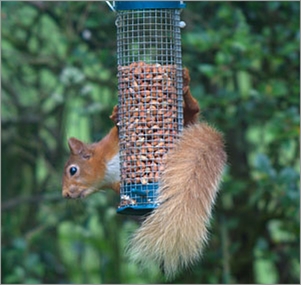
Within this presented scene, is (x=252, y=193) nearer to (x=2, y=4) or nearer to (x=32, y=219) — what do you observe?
(x=32, y=219)

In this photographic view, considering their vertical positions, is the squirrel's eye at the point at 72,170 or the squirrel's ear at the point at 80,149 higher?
the squirrel's ear at the point at 80,149

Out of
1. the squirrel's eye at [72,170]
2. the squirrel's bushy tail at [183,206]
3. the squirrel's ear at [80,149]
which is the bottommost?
the squirrel's bushy tail at [183,206]

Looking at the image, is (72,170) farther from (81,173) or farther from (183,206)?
(183,206)

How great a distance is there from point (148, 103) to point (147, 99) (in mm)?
15

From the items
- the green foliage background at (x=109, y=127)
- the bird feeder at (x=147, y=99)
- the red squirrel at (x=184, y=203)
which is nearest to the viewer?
the red squirrel at (x=184, y=203)

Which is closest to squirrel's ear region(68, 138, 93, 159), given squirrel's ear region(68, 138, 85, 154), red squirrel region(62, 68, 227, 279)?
squirrel's ear region(68, 138, 85, 154)

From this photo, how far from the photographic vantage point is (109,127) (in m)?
5.63

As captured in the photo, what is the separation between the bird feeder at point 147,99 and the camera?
139 inches

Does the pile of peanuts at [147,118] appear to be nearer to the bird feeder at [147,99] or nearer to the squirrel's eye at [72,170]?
the bird feeder at [147,99]

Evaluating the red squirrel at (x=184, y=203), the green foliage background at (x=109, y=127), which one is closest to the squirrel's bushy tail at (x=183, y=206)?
the red squirrel at (x=184, y=203)

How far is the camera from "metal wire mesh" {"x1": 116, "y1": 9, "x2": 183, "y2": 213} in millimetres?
3570

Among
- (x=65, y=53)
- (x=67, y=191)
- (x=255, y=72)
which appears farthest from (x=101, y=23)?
(x=67, y=191)

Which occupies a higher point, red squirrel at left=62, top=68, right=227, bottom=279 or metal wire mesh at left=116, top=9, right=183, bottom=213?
metal wire mesh at left=116, top=9, right=183, bottom=213

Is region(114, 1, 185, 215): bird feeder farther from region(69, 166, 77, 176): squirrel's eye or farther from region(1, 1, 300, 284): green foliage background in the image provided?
region(1, 1, 300, 284): green foliage background
